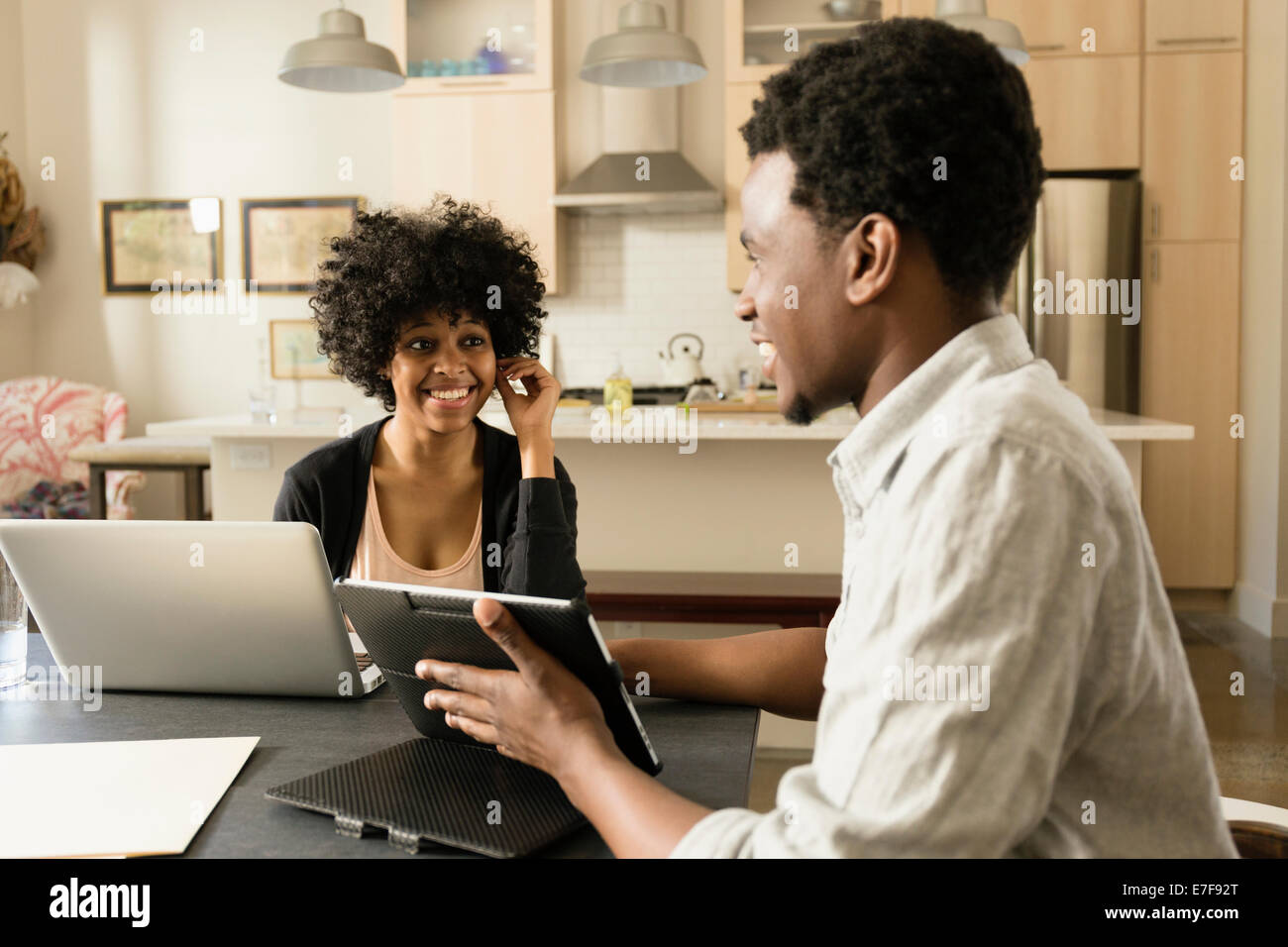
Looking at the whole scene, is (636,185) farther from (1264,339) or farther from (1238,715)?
(1238,715)

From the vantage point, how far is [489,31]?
531 cm

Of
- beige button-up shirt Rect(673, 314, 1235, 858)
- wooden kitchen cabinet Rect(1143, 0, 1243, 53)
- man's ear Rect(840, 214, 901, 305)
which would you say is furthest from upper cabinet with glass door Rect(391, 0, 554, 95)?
beige button-up shirt Rect(673, 314, 1235, 858)

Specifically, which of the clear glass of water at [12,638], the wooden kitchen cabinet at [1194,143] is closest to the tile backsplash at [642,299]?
the wooden kitchen cabinet at [1194,143]

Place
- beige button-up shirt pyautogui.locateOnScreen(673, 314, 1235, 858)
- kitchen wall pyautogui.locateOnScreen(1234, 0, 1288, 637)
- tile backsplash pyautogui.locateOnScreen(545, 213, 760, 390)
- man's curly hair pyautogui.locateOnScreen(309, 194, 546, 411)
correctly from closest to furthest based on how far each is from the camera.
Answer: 1. beige button-up shirt pyautogui.locateOnScreen(673, 314, 1235, 858)
2. man's curly hair pyautogui.locateOnScreen(309, 194, 546, 411)
3. kitchen wall pyautogui.locateOnScreen(1234, 0, 1288, 637)
4. tile backsplash pyautogui.locateOnScreen(545, 213, 760, 390)

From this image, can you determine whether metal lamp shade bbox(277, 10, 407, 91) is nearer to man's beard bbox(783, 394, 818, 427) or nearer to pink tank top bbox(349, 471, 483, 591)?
pink tank top bbox(349, 471, 483, 591)

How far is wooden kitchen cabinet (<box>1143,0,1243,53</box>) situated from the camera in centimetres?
469

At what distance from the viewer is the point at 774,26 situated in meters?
5.12

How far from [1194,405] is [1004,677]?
185 inches

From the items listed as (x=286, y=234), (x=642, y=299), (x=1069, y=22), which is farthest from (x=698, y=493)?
(x=286, y=234)

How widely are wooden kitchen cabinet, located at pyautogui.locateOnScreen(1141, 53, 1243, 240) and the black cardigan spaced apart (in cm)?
397
